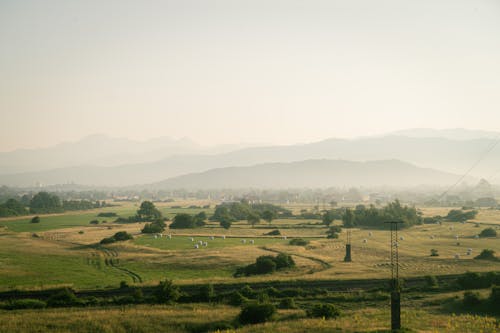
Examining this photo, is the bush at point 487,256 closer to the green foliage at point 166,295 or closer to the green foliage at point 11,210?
the green foliage at point 166,295

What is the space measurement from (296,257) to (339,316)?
3156 cm

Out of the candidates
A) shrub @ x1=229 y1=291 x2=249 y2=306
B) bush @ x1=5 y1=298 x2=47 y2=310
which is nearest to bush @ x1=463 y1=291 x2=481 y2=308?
shrub @ x1=229 y1=291 x2=249 y2=306

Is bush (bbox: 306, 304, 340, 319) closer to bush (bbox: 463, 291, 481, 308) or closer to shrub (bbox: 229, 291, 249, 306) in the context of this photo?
shrub (bbox: 229, 291, 249, 306)

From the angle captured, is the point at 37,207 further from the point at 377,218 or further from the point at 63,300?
the point at 63,300

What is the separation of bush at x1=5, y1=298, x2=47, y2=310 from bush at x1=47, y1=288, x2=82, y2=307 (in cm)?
64

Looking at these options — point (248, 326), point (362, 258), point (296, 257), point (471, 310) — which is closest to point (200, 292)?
point (248, 326)

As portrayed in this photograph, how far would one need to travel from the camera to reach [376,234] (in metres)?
Result: 95.3

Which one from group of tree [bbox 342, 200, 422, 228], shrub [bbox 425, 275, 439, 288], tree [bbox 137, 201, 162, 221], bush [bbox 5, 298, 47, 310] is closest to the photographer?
bush [bbox 5, 298, 47, 310]

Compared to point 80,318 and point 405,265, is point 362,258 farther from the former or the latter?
point 80,318

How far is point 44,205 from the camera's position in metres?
182

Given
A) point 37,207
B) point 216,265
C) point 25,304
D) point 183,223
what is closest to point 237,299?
point 25,304

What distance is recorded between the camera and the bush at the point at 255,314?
3005 centimetres

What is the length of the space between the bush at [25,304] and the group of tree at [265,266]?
22593 mm

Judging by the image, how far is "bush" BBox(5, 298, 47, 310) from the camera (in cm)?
3593
